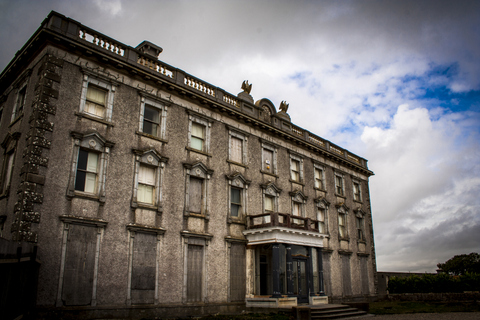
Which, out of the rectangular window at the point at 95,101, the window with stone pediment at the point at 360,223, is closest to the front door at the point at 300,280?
the window with stone pediment at the point at 360,223

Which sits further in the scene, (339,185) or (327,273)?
(339,185)

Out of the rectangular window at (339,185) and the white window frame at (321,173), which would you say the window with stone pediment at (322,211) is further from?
the rectangular window at (339,185)

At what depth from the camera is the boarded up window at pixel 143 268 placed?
15914mm

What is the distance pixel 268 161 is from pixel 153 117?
850 cm

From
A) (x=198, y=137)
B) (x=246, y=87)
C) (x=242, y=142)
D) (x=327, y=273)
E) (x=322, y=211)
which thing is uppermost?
(x=246, y=87)

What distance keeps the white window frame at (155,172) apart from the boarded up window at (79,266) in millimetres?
2405

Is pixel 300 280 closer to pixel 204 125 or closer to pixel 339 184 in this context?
pixel 204 125

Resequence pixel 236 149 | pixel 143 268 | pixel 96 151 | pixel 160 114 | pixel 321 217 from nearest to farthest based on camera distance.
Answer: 1. pixel 96 151
2. pixel 143 268
3. pixel 160 114
4. pixel 236 149
5. pixel 321 217

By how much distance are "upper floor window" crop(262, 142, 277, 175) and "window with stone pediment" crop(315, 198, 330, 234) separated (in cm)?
481

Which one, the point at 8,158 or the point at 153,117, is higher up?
the point at 153,117

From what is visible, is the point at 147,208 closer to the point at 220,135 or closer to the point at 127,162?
the point at 127,162

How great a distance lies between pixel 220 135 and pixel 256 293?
8827 mm

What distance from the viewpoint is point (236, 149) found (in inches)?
881

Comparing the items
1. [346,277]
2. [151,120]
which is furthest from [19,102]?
[346,277]
